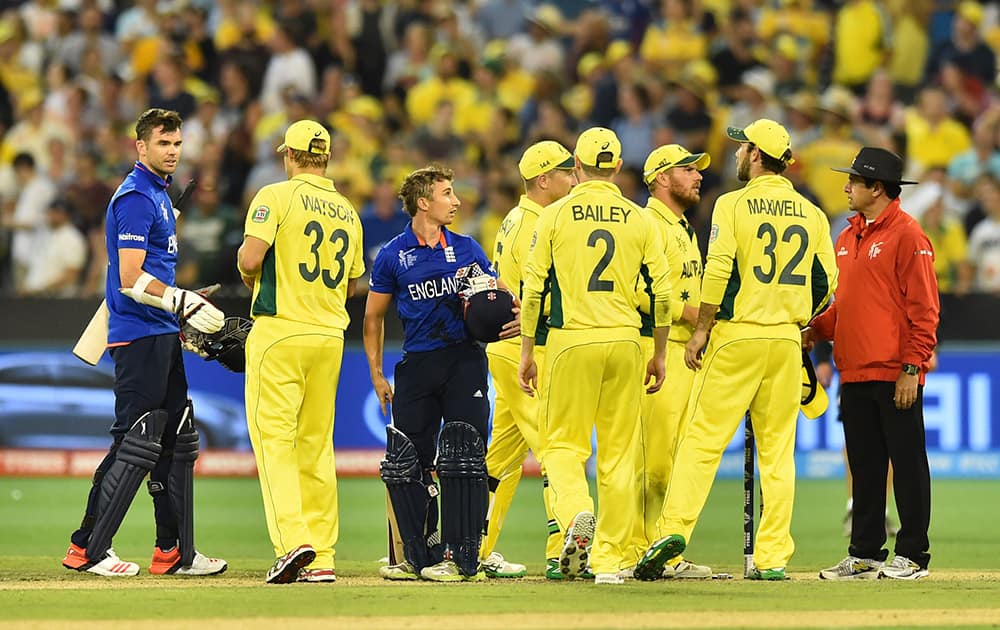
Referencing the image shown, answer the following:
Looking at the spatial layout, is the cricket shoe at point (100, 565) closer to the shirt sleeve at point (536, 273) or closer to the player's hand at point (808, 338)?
the shirt sleeve at point (536, 273)

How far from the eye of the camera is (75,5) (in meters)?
24.1

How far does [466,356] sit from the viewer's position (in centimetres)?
1053

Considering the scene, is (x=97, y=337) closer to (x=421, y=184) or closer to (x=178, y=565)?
(x=178, y=565)

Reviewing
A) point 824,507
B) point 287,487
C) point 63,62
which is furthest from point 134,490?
point 63,62

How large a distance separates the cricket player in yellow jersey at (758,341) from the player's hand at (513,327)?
1062 millimetres

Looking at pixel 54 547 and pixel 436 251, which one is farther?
pixel 54 547

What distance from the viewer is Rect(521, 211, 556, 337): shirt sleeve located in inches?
395

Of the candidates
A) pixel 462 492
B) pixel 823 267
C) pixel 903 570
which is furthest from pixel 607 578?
pixel 823 267

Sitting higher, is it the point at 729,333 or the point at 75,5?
the point at 75,5

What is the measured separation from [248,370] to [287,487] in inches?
29.9

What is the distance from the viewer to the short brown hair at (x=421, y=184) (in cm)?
1052

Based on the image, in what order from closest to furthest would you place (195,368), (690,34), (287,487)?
(287,487) → (195,368) → (690,34)

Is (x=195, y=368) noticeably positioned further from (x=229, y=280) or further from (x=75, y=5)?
(x=75, y=5)

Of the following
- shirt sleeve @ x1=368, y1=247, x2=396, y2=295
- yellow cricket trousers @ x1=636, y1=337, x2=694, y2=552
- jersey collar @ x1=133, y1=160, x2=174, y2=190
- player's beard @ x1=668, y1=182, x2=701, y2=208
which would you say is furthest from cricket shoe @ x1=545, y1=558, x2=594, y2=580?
jersey collar @ x1=133, y1=160, x2=174, y2=190
